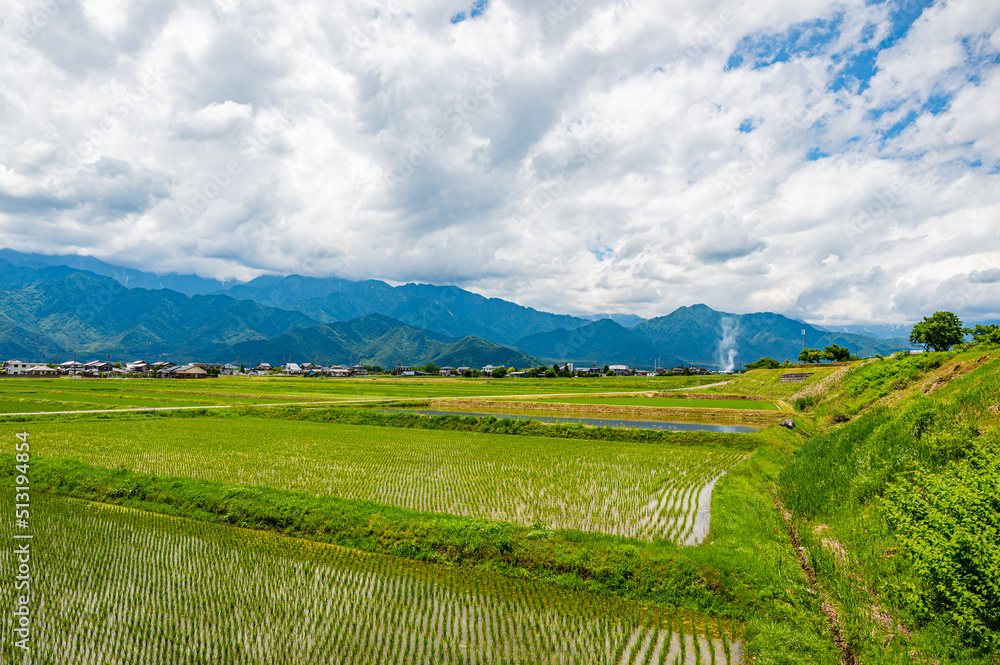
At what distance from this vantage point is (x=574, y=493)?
1594cm

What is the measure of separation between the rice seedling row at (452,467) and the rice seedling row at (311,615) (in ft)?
11.4

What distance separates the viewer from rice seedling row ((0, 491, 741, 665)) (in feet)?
25.1

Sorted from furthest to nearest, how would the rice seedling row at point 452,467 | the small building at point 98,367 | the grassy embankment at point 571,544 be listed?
the small building at point 98,367, the rice seedling row at point 452,467, the grassy embankment at point 571,544

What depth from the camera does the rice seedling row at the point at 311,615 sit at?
7652 millimetres

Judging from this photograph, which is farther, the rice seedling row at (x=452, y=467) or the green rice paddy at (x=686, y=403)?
the green rice paddy at (x=686, y=403)

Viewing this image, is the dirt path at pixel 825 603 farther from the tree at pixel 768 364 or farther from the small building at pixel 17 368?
the small building at pixel 17 368

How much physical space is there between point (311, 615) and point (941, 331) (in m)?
85.5

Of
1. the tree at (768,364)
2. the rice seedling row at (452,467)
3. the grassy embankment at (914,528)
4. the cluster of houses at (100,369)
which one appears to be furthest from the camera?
the cluster of houses at (100,369)

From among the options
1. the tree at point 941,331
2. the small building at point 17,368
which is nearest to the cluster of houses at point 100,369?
the small building at point 17,368

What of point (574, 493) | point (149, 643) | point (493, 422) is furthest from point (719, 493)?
point (493, 422)

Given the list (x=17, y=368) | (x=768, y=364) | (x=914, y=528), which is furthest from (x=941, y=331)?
(x=17, y=368)

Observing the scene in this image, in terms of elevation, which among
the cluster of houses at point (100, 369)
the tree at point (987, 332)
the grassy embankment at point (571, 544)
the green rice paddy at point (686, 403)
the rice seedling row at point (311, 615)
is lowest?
the green rice paddy at point (686, 403)

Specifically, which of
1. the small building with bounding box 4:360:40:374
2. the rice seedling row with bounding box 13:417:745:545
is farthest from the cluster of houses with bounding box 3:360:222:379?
the rice seedling row with bounding box 13:417:745:545

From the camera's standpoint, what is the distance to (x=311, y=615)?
866 centimetres
